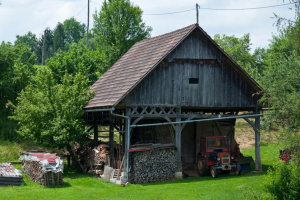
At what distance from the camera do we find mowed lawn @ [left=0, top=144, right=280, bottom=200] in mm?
17906

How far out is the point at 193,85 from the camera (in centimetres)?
2364

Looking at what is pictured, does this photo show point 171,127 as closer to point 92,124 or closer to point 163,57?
point 163,57

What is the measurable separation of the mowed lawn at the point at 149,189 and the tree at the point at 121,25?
2623 centimetres

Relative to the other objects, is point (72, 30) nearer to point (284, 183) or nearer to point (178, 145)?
point (178, 145)

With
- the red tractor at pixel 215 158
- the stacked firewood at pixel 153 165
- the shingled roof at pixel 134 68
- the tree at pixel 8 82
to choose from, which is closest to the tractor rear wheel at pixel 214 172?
the red tractor at pixel 215 158

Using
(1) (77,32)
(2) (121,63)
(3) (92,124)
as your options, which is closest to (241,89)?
(2) (121,63)

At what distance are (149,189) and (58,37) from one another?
305ft

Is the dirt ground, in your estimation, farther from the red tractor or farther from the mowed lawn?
the mowed lawn

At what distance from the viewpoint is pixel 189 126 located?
90.1 ft

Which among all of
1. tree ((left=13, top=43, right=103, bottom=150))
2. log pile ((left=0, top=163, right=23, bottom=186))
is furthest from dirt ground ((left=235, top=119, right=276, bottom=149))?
log pile ((left=0, top=163, right=23, bottom=186))

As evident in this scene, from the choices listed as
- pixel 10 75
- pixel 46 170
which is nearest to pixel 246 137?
pixel 10 75

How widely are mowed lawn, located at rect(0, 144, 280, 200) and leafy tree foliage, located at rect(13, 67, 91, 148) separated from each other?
232 centimetres

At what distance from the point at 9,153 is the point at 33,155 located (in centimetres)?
699

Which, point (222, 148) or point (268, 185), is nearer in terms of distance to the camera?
point (268, 185)
